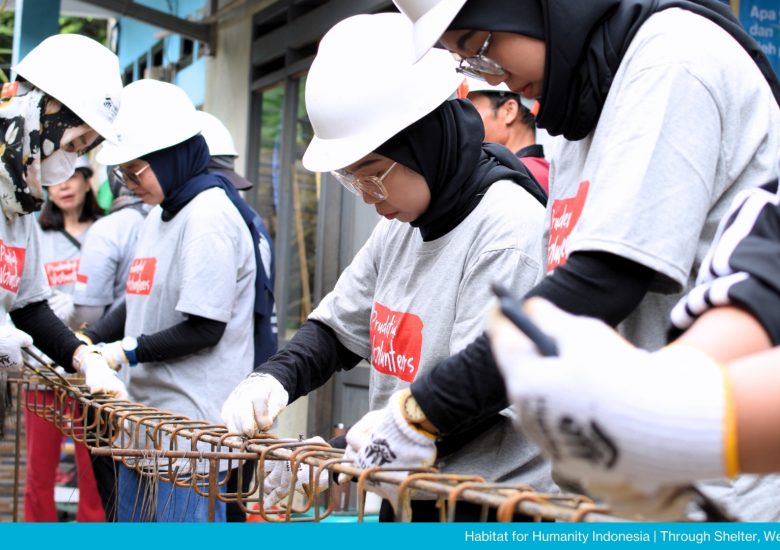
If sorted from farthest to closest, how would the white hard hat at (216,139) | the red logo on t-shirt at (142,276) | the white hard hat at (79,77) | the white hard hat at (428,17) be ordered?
1. the white hard hat at (216,139)
2. the red logo on t-shirt at (142,276)
3. the white hard hat at (79,77)
4. the white hard hat at (428,17)

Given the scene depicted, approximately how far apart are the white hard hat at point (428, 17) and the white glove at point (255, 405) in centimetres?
108

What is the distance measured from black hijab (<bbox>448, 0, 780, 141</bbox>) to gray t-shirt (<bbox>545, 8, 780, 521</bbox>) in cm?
5

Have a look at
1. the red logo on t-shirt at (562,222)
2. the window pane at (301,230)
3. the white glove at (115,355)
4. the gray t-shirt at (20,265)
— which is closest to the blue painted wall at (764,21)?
the red logo on t-shirt at (562,222)

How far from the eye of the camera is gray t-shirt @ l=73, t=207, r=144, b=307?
568 cm

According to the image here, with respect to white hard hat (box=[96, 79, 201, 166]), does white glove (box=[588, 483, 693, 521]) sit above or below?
below

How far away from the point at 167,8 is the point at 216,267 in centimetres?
753

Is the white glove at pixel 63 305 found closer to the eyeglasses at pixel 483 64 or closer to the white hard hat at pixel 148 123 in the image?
the white hard hat at pixel 148 123

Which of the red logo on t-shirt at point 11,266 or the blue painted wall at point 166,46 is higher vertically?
the blue painted wall at point 166,46

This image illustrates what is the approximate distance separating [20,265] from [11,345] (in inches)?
18.9

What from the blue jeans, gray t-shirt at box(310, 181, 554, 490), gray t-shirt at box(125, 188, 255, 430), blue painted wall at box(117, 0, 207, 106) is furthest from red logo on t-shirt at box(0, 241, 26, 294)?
blue painted wall at box(117, 0, 207, 106)

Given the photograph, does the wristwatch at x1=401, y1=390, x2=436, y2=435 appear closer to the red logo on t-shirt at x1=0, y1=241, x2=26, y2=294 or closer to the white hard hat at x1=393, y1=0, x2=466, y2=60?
the white hard hat at x1=393, y1=0, x2=466, y2=60

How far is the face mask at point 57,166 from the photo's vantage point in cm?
379

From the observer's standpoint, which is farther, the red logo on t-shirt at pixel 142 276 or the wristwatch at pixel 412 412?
the red logo on t-shirt at pixel 142 276

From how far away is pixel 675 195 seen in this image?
5.16ft
